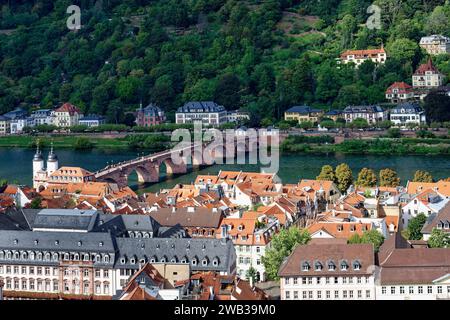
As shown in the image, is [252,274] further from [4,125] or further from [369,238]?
[4,125]

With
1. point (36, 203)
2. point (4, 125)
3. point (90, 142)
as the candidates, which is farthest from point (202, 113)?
point (36, 203)

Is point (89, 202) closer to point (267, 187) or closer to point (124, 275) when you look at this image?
point (267, 187)

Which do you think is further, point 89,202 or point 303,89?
point 303,89

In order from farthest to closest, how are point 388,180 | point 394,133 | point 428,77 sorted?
1. point 428,77
2. point 394,133
3. point 388,180

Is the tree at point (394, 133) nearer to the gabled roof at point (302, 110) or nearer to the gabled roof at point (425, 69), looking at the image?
the gabled roof at point (302, 110)

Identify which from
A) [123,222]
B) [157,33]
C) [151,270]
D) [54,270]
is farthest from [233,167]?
[157,33]
